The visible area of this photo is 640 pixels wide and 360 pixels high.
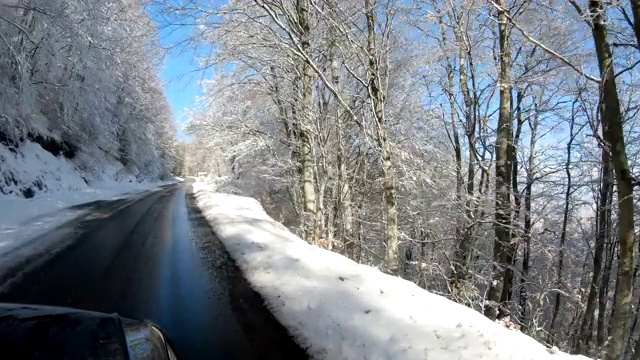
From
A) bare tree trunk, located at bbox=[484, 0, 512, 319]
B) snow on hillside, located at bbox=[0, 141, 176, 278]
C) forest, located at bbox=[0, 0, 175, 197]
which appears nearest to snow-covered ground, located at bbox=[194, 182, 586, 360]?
snow on hillside, located at bbox=[0, 141, 176, 278]

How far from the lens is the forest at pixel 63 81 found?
1304 cm

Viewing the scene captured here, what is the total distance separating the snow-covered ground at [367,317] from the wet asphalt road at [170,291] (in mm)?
223

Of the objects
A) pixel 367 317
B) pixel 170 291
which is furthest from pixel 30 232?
pixel 367 317

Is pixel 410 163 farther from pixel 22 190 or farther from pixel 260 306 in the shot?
pixel 22 190

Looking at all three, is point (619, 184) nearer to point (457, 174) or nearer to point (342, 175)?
point (342, 175)

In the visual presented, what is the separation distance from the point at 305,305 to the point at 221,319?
941 mm

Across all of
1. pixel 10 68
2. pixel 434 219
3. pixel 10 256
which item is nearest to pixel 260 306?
pixel 10 256

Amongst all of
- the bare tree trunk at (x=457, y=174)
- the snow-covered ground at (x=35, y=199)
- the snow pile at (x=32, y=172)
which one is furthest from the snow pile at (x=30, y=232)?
the bare tree trunk at (x=457, y=174)

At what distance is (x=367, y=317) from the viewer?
13.8 feet

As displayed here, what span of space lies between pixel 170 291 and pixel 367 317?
2.88m

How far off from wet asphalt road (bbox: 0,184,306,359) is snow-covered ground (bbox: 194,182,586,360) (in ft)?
0.73

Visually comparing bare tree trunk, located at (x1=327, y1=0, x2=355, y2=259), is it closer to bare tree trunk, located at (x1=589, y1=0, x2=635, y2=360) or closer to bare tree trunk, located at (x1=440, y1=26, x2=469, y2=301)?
bare tree trunk, located at (x1=440, y1=26, x2=469, y2=301)

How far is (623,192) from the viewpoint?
6145mm

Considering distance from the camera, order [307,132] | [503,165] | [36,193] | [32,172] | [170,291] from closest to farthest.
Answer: [170,291], [503,165], [307,132], [36,193], [32,172]
